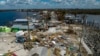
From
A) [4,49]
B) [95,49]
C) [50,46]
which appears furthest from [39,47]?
[95,49]

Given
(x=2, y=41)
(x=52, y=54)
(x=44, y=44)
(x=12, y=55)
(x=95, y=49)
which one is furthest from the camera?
(x=2, y=41)

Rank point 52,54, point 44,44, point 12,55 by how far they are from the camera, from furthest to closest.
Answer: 1. point 44,44
2. point 52,54
3. point 12,55

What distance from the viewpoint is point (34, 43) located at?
31641mm

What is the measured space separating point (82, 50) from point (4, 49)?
335 inches

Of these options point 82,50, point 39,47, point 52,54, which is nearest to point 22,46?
point 39,47

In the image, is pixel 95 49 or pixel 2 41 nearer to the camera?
pixel 95 49

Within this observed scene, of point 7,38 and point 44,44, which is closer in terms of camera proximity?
point 44,44

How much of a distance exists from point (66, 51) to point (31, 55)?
4256mm

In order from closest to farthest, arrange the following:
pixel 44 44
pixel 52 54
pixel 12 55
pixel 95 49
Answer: pixel 12 55
pixel 52 54
pixel 95 49
pixel 44 44

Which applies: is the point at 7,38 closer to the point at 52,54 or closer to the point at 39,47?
the point at 39,47

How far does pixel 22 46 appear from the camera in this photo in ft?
97.5

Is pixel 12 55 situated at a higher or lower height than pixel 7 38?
higher

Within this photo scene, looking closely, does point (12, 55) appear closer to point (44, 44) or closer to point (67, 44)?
point (44, 44)

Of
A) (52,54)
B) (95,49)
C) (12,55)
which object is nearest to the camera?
(12,55)
